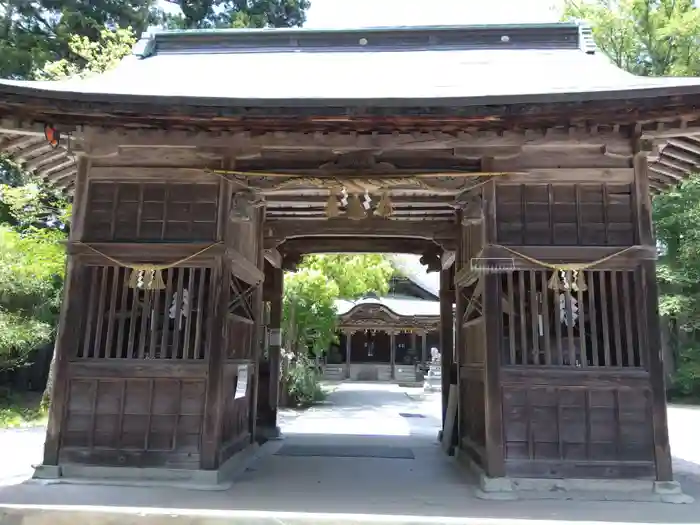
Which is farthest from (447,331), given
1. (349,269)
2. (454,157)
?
(349,269)

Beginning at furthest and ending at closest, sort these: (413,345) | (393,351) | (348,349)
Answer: (413,345) → (348,349) → (393,351)

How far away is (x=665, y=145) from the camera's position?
6371 millimetres

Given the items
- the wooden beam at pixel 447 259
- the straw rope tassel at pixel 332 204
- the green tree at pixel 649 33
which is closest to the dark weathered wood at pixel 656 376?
the straw rope tassel at pixel 332 204

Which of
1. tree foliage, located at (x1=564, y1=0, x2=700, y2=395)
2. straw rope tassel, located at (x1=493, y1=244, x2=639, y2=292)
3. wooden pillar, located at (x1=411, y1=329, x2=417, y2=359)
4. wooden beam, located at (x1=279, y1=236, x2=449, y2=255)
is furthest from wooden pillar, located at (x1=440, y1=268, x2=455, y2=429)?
wooden pillar, located at (x1=411, y1=329, x2=417, y2=359)

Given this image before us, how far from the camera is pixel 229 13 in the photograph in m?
25.4

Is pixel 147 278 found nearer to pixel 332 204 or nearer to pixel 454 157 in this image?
pixel 332 204


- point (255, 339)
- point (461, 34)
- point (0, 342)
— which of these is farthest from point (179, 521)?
point (0, 342)

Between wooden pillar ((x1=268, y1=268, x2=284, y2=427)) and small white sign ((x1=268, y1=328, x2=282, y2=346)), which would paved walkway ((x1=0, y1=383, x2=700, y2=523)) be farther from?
small white sign ((x1=268, y1=328, x2=282, y2=346))

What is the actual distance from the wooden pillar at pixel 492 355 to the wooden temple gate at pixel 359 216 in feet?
0.07

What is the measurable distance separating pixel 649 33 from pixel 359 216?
824 inches

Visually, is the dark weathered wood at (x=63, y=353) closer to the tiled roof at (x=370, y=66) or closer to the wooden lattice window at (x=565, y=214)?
the tiled roof at (x=370, y=66)

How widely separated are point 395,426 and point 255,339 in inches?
224

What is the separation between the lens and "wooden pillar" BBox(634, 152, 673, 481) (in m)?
5.61

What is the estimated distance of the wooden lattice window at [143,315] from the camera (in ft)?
20.0
